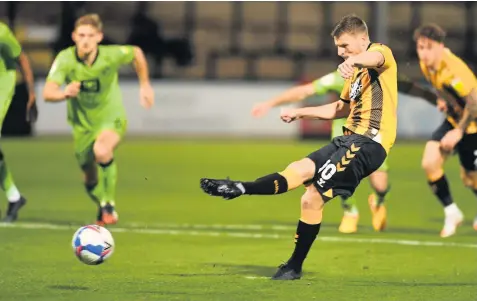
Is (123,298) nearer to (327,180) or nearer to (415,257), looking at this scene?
(327,180)

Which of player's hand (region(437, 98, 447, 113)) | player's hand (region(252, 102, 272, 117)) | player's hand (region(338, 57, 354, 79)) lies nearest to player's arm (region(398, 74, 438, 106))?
player's hand (region(437, 98, 447, 113))

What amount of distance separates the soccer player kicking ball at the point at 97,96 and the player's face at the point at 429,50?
272cm

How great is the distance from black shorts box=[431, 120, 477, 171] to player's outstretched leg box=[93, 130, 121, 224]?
127 inches

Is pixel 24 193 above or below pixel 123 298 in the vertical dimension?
below

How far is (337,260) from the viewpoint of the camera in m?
10.9

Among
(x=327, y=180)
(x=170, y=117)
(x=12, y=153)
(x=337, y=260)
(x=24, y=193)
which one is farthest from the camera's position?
(x=170, y=117)

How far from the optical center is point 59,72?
13.4 meters

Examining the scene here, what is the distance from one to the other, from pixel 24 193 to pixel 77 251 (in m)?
7.35

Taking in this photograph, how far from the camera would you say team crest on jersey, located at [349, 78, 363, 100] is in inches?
383

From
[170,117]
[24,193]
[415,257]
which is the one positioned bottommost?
[170,117]

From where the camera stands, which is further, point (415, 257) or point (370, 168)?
point (415, 257)

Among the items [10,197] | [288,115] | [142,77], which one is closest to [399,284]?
[288,115]

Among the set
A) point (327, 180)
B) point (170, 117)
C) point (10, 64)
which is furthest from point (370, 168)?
point (170, 117)

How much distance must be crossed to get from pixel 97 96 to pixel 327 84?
2.58m
